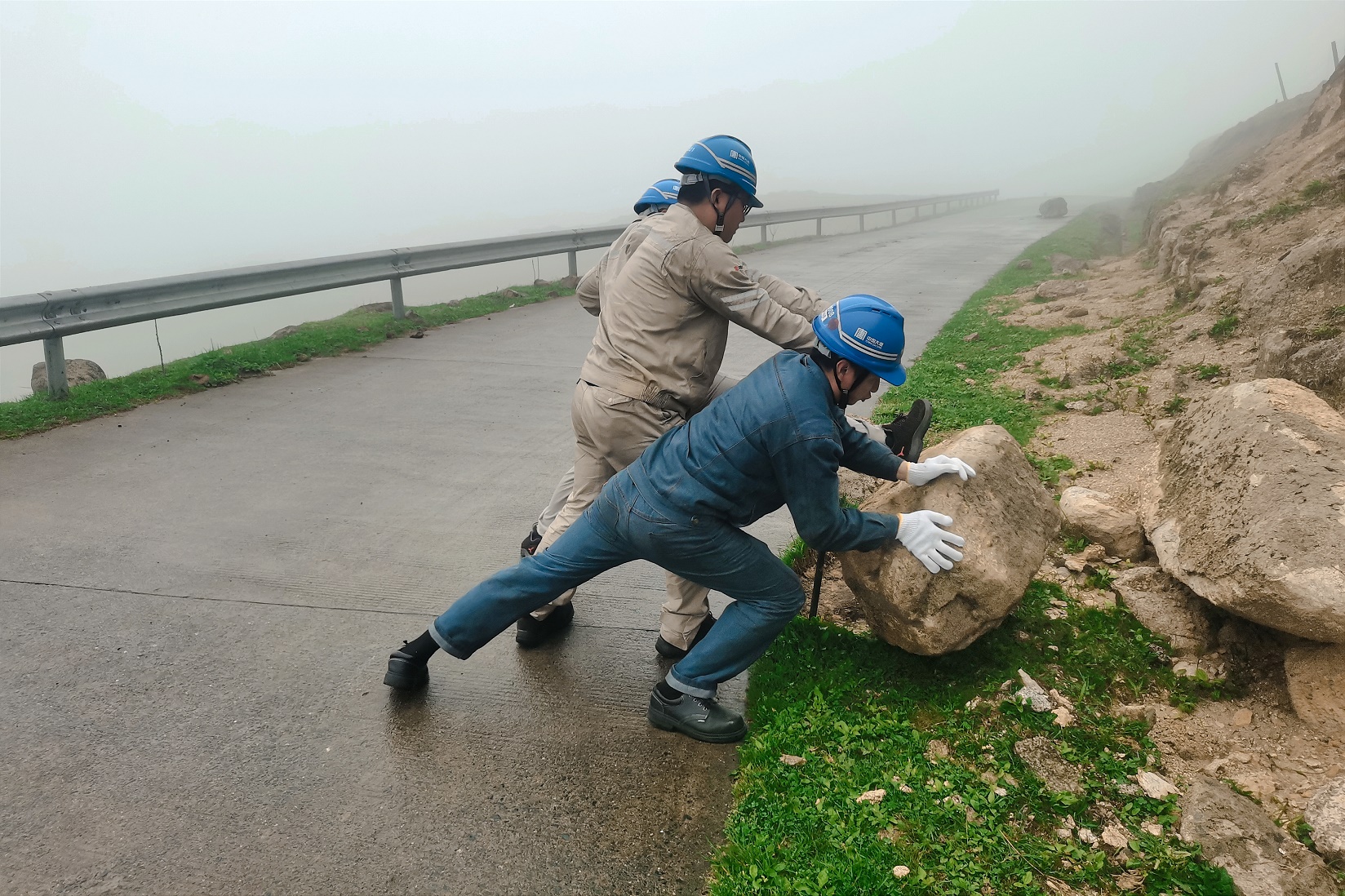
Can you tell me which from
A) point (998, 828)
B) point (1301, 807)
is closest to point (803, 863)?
point (998, 828)

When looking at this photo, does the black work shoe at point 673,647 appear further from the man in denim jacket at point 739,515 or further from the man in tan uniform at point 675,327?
the man in denim jacket at point 739,515

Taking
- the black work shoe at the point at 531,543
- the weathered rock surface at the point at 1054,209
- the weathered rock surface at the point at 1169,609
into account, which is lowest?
the weathered rock surface at the point at 1169,609

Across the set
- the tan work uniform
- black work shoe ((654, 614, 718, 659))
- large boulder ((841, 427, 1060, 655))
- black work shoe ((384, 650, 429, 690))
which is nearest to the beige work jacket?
the tan work uniform

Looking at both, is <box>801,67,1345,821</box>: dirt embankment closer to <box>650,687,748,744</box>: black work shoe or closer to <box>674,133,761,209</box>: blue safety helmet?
<box>650,687,748,744</box>: black work shoe

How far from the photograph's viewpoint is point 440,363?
9.59 m

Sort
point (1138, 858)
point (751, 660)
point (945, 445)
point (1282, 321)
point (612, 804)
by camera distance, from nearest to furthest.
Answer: point (1138, 858)
point (612, 804)
point (751, 660)
point (945, 445)
point (1282, 321)

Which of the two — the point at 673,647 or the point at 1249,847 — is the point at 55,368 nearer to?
the point at 673,647

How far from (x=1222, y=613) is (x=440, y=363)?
7576mm

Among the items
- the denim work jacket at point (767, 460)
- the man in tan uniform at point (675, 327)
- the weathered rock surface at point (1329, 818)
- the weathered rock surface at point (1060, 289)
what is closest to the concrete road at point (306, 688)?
the man in tan uniform at point (675, 327)

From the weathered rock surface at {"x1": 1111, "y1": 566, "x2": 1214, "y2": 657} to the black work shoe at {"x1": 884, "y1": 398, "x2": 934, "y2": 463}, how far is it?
114 centimetres

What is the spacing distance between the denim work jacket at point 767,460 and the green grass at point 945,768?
709mm

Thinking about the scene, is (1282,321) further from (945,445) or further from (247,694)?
(247,694)

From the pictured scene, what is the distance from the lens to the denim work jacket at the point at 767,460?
3.28 metres

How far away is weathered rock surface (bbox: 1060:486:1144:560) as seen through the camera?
4555mm
